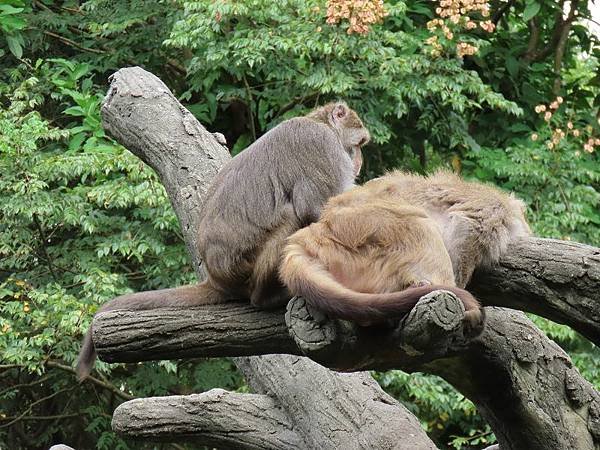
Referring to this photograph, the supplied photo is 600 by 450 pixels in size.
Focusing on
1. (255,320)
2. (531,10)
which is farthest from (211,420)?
(531,10)

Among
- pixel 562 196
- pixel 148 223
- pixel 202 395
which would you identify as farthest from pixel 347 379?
pixel 562 196

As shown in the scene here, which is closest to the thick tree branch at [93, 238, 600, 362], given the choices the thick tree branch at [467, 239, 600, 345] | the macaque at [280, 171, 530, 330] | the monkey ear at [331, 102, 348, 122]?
the thick tree branch at [467, 239, 600, 345]

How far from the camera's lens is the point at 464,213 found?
153 inches

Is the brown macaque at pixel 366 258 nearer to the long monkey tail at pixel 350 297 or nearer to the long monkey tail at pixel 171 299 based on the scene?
the long monkey tail at pixel 350 297

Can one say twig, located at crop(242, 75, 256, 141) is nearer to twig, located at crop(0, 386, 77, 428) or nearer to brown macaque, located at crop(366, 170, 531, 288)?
twig, located at crop(0, 386, 77, 428)

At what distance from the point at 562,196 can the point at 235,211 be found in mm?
4576

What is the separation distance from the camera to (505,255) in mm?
3744

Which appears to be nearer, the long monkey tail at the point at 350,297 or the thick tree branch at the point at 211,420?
the long monkey tail at the point at 350,297

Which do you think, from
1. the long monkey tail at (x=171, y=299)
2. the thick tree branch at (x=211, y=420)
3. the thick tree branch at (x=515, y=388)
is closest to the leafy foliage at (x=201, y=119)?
the thick tree branch at (x=211, y=420)

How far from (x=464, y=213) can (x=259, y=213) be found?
0.80 meters

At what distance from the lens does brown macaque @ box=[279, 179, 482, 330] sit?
3.20 meters

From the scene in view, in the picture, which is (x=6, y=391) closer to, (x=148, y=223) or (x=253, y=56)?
(x=148, y=223)

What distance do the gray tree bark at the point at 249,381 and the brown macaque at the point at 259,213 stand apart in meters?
0.27

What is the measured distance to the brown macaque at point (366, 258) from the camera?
3.20 m
